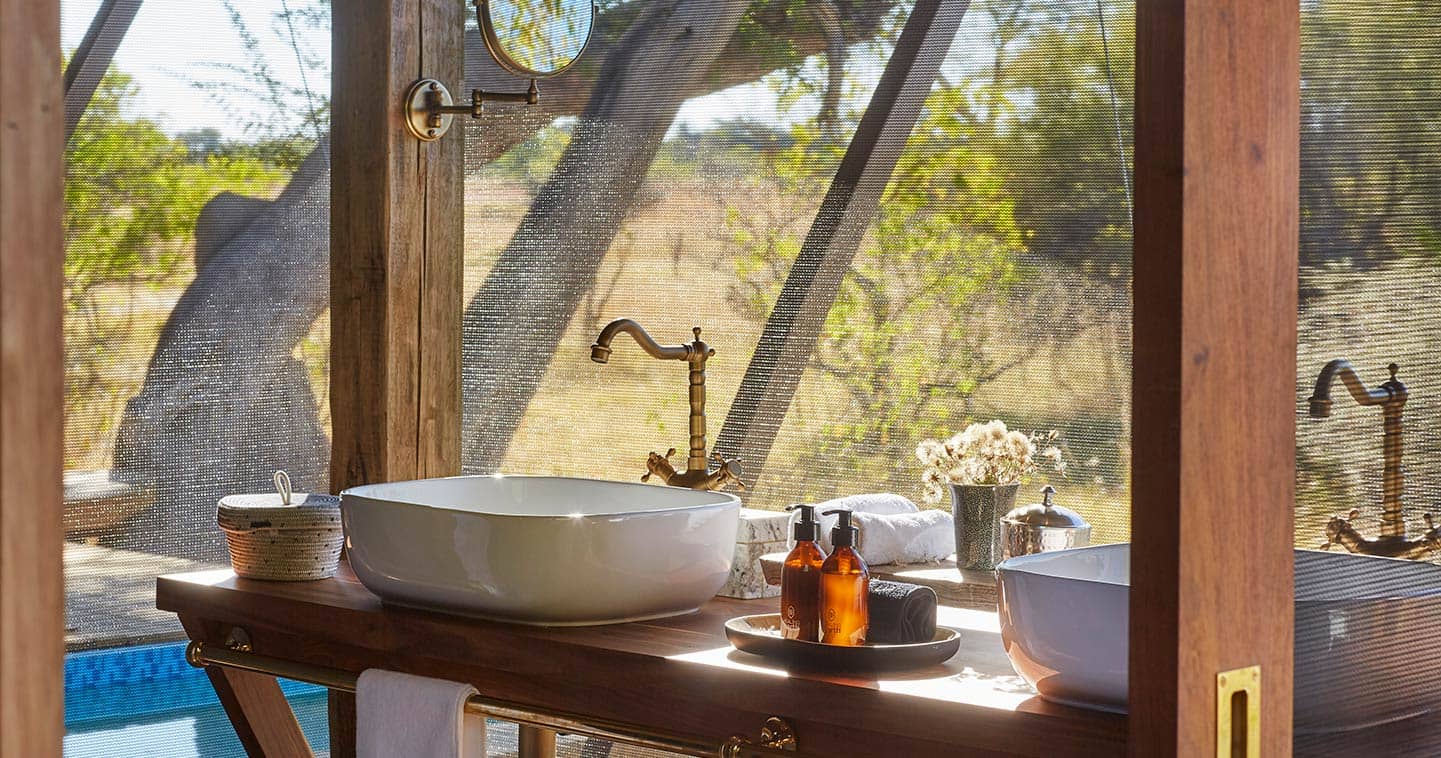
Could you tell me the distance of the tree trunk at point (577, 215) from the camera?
2.41 meters

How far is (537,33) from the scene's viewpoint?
2395 mm

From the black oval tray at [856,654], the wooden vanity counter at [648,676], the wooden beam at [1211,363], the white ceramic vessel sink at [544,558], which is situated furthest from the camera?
the white ceramic vessel sink at [544,558]

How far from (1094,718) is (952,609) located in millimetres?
607

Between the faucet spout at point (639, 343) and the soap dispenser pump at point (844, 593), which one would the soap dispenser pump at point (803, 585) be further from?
the faucet spout at point (639, 343)

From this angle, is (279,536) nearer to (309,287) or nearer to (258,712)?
→ (258,712)

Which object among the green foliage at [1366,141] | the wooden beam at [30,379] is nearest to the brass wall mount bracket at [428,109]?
the green foliage at [1366,141]

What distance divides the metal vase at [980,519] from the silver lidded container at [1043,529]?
80mm

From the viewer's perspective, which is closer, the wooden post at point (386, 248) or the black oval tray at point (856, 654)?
the black oval tray at point (856, 654)

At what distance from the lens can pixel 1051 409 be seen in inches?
80.0

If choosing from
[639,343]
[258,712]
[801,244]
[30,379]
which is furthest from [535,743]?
[30,379]

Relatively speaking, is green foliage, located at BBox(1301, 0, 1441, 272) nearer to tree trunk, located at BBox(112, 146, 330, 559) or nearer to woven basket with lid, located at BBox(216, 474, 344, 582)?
woven basket with lid, located at BBox(216, 474, 344, 582)

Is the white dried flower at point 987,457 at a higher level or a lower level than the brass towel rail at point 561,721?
higher

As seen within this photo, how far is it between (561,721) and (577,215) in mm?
1091

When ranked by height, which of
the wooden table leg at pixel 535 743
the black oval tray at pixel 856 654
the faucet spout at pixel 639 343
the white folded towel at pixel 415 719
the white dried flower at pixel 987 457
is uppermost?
the faucet spout at pixel 639 343
